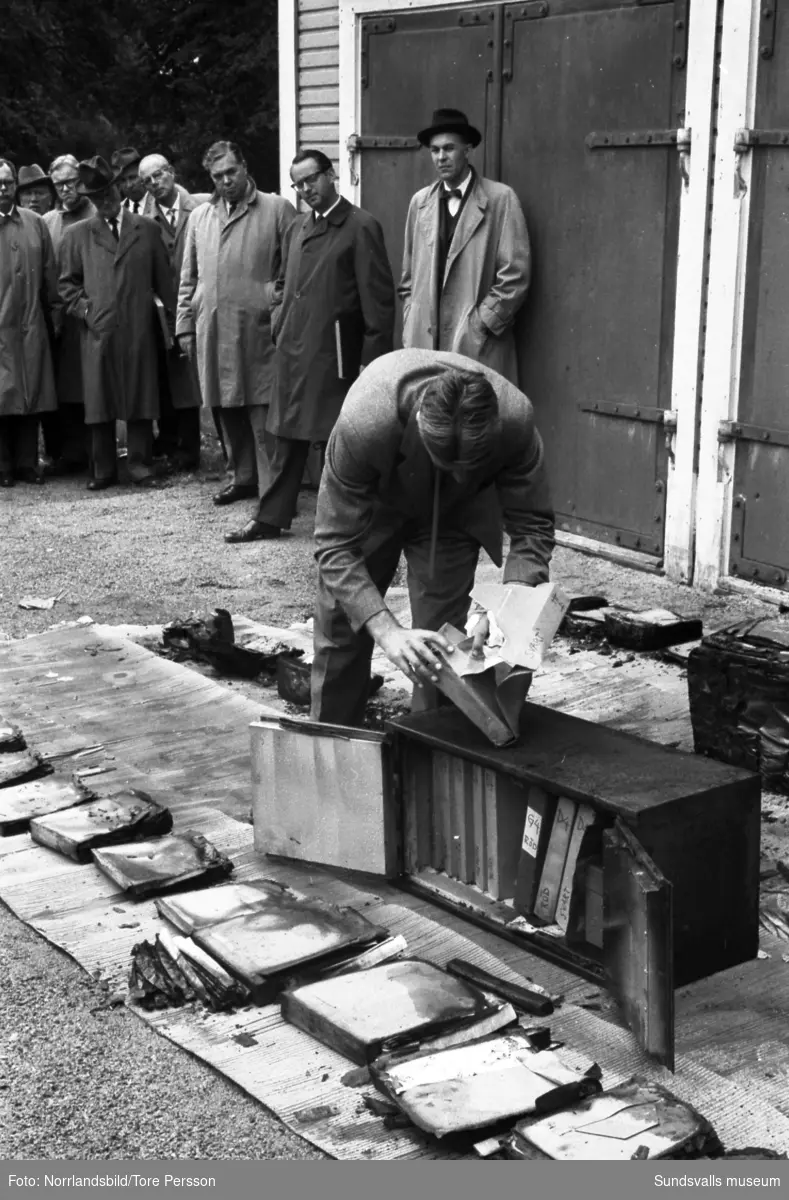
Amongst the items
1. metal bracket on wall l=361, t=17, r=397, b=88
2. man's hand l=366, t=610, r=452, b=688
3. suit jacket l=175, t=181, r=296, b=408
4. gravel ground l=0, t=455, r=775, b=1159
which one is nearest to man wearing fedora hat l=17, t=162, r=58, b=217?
gravel ground l=0, t=455, r=775, b=1159

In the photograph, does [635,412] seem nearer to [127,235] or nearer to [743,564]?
[743,564]

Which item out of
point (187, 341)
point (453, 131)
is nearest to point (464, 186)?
point (453, 131)

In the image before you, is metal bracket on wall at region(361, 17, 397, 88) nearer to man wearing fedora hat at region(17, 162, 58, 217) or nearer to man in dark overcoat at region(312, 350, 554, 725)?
man wearing fedora hat at region(17, 162, 58, 217)

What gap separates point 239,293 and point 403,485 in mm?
5260

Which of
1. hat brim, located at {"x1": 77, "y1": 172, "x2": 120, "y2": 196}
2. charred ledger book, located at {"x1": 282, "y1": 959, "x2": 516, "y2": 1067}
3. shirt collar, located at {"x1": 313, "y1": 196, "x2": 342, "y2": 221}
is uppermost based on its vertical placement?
hat brim, located at {"x1": 77, "y1": 172, "x2": 120, "y2": 196}

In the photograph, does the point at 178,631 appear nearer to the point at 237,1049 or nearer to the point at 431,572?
the point at 431,572

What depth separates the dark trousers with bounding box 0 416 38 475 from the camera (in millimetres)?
11344

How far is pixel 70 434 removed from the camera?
11820 millimetres

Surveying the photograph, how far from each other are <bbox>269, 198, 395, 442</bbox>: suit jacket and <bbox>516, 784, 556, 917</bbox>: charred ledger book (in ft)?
16.0

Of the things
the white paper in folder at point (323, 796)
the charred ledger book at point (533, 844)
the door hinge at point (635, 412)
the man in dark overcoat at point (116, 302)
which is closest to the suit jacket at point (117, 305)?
the man in dark overcoat at point (116, 302)

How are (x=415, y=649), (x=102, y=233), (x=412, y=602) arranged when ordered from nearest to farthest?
(x=415, y=649) < (x=412, y=602) < (x=102, y=233)

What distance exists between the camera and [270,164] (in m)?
21.8

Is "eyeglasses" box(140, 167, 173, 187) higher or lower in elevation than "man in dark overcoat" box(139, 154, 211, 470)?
higher

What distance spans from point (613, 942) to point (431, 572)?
1.48 m
